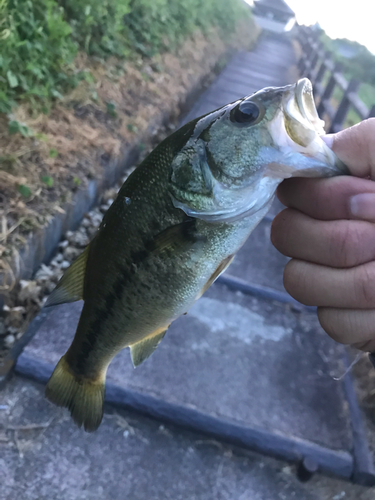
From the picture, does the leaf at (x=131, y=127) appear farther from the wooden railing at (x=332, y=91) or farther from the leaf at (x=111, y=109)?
the wooden railing at (x=332, y=91)

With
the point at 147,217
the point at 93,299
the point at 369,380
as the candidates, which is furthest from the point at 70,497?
the point at 369,380

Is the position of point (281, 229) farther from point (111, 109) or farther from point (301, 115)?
point (111, 109)

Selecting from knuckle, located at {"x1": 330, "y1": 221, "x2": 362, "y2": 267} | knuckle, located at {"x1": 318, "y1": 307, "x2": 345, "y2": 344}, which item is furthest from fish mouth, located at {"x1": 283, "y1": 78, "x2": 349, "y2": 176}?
knuckle, located at {"x1": 318, "y1": 307, "x2": 345, "y2": 344}

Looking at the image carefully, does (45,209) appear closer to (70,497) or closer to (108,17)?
(70,497)

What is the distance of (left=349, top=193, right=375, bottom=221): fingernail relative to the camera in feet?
3.51

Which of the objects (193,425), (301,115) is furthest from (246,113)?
(193,425)

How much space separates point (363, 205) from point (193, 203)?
0.48m

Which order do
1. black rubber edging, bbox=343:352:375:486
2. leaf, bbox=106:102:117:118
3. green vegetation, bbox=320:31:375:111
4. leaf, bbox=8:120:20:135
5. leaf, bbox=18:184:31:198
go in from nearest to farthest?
black rubber edging, bbox=343:352:375:486 < leaf, bbox=18:184:31:198 < leaf, bbox=8:120:20:135 < leaf, bbox=106:102:117:118 < green vegetation, bbox=320:31:375:111

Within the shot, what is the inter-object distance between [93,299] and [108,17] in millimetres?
4265

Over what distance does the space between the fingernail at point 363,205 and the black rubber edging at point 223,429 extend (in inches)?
64.8

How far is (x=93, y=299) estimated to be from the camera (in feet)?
4.72

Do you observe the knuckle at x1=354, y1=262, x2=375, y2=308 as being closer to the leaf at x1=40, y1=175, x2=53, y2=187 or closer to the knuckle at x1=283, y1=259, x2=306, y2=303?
the knuckle at x1=283, y1=259, x2=306, y2=303

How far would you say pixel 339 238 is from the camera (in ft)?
3.67

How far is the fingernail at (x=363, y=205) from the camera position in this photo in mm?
1070
